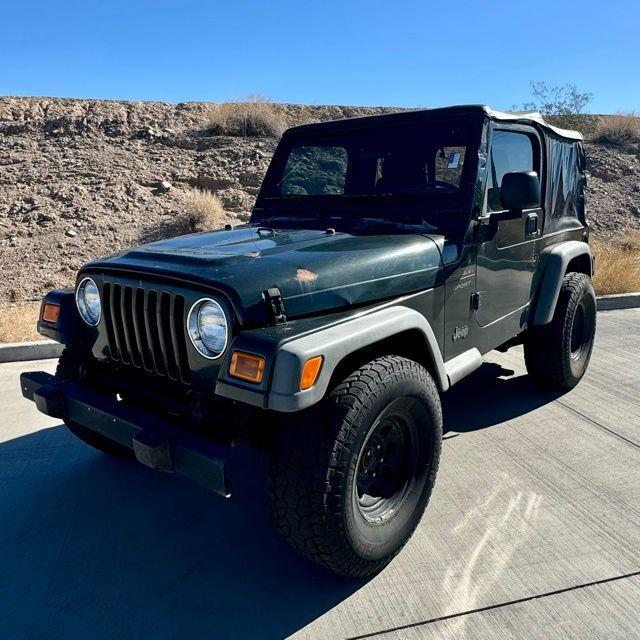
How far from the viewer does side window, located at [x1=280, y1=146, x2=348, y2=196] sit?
3410 millimetres

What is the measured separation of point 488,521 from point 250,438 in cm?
125

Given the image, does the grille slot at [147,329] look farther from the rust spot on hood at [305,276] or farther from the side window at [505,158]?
the side window at [505,158]

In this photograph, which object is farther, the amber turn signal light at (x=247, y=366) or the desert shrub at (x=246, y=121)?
the desert shrub at (x=246, y=121)

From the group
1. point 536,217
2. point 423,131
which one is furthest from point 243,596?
point 536,217

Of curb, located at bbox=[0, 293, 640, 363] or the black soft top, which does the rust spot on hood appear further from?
curb, located at bbox=[0, 293, 640, 363]

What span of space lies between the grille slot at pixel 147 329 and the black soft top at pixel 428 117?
5.59 ft

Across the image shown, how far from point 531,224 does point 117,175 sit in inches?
408

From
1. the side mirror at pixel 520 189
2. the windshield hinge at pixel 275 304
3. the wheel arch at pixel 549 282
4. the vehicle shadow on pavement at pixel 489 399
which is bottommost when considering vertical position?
the vehicle shadow on pavement at pixel 489 399

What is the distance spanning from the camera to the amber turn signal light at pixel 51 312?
269 cm

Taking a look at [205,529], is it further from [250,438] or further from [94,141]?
[94,141]

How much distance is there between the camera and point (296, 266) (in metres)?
2.24

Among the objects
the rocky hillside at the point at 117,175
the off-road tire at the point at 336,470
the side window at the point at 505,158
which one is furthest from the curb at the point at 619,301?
the rocky hillside at the point at 117,175

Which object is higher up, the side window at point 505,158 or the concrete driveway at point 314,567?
the side window at point 505,158

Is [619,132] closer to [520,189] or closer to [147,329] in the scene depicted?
[520,189]
